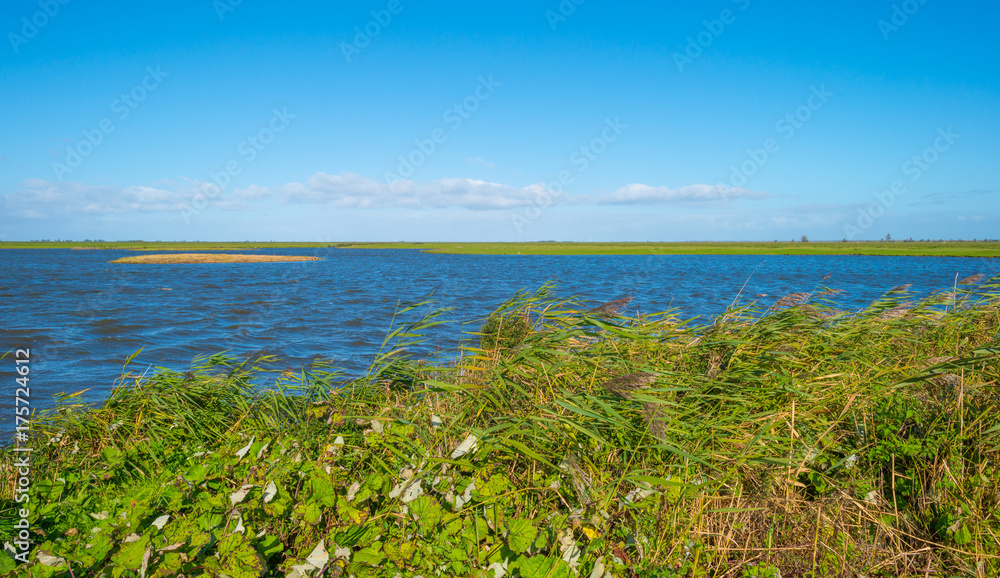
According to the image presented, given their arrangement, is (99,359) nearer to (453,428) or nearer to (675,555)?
(453,428)

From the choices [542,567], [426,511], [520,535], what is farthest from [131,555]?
[542,567]

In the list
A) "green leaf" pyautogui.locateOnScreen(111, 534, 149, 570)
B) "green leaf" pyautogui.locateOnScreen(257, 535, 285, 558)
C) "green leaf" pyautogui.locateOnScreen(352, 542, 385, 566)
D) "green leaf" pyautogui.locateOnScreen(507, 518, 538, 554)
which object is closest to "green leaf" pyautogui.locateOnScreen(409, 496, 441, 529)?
"green leaf" pyautogui.locateOnScreen(352, 542, 385, 566)

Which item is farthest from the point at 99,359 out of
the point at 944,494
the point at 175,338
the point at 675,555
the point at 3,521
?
the point at 944,494

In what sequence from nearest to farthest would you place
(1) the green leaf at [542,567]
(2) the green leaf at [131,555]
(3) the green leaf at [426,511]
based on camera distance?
(2) the green leaf at [131,555], (1) the green leaf at [542,567], (3) the green leaf at [426,511]

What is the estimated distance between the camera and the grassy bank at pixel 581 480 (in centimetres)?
321

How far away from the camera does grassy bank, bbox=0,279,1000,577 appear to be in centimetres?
321

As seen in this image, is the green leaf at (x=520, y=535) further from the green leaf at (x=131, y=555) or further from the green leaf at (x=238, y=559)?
the green leaf at (x=131, y=555)

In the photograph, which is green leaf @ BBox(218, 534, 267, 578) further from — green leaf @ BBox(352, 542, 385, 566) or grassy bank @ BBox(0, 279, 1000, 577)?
green leaf @ BBox(352, 542, 385, 566)

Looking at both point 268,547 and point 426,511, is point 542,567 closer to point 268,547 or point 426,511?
point 426,511

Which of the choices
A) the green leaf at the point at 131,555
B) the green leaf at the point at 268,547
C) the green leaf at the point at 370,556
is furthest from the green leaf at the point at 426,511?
the green leaf at the point at 131,555

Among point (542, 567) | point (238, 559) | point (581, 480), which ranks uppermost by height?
point (581, 480)

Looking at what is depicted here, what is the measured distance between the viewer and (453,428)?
13.5 feet

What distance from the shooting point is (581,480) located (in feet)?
11.6

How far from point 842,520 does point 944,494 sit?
730mm
